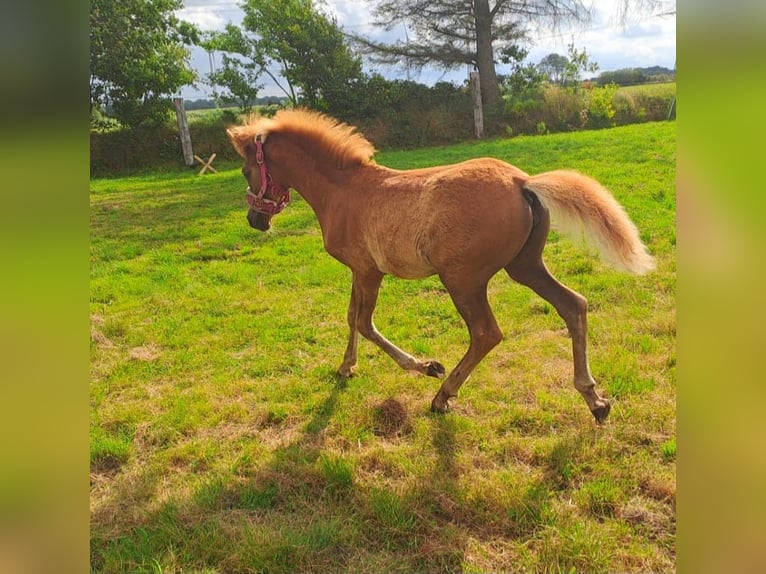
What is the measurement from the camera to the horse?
2.95 meters

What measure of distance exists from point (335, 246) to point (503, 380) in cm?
167

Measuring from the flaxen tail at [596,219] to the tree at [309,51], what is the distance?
15973mm

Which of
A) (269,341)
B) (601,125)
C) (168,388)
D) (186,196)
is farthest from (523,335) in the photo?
(601,125)

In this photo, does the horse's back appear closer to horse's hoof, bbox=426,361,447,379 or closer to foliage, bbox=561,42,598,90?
horse's hoof, bbox=426,361,447,379

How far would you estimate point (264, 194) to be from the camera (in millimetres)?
4004

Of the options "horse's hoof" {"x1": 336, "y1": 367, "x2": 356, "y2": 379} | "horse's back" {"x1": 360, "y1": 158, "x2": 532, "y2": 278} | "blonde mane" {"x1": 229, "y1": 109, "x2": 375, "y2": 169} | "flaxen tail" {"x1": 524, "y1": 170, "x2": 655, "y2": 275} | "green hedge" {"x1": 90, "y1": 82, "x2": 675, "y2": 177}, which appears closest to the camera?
"flaxen tail" {"x1": 524, "y1": 170, "x2": 655, "y2": 275}

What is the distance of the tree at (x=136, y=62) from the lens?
1611 cm

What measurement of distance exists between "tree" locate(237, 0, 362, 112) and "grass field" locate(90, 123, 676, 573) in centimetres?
1301

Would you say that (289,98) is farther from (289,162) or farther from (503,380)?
(503,380)

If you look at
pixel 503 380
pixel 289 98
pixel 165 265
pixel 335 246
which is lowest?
pixel 503 380

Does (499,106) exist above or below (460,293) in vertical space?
above

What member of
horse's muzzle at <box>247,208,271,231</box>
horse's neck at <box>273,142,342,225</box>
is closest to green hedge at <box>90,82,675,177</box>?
horse's muzzle at <box>247,208,271,231</box>

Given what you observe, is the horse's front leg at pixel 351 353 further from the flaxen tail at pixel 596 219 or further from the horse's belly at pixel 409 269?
the flaxen tail at pixel 596 219

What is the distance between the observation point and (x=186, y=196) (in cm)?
1150
